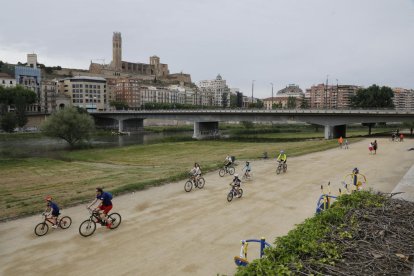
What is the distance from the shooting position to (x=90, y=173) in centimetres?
3678

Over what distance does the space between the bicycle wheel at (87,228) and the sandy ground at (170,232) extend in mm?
266

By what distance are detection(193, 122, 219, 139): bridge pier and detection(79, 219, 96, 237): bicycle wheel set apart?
7954 centimetres

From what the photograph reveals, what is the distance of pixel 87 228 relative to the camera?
15.0 metres

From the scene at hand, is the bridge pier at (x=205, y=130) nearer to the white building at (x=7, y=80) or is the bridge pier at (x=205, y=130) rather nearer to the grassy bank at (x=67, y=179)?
the grassy bank at (x=67, y=179)

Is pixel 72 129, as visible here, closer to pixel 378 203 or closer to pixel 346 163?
pixel 346 163

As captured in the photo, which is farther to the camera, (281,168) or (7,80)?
(7,80)

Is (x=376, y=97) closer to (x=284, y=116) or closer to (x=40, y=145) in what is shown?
(x=284, y=116)

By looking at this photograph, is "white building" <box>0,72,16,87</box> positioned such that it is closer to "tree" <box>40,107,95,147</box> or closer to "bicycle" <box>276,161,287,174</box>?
"tree" <box>40,107,95,147</box>

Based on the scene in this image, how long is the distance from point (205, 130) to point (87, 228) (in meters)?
87.7

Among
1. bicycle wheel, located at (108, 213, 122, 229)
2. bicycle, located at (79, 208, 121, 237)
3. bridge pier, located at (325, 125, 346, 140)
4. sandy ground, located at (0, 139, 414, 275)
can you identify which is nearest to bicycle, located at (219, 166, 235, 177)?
sandy ground, located at (0, 139, 414, 275)

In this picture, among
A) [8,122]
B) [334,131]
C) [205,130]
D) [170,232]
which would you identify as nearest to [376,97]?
[334,131]

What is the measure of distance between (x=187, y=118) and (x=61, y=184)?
7270 cm

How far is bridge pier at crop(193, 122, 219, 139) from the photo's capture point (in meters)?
97.4

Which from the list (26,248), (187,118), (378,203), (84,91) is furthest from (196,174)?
(84,91)
